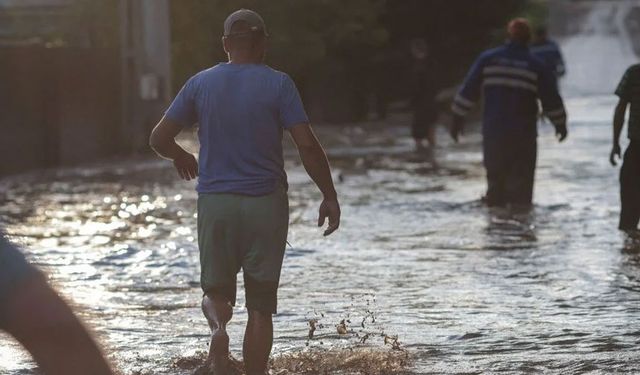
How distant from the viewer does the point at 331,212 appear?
304 inches

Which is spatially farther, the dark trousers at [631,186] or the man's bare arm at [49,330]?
the dark trousers at [631,186]

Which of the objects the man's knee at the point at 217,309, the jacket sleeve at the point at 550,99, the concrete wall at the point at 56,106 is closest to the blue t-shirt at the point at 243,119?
the man's knee at the point at 217,309

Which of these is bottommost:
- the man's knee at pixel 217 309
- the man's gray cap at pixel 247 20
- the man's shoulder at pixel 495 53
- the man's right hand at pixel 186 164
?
the man's knee at pixel 217 309

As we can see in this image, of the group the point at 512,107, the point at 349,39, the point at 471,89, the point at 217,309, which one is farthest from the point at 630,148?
the point at 349,39

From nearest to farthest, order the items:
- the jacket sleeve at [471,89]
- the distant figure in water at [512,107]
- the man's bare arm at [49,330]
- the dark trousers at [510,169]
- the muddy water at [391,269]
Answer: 1. the man's bare arm at [49,330]
2. the muddy water at [391,269]
3. the distant figure in water at [512,107]
4. the jacket sleeve at [471,89]
5. the dark trousers at [510,169]

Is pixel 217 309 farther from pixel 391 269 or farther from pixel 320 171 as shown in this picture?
pixel 391 269

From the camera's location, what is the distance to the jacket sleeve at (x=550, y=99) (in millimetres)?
15906

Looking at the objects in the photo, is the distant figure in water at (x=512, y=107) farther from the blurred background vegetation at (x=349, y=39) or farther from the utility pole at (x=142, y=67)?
the blurred background vegetation at (x=349, y=39)

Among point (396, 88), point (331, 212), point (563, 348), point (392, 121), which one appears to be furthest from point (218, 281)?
point (396, 88)

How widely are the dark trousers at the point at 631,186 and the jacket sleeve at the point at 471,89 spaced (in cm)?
226

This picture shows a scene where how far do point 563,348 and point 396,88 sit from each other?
103 feet

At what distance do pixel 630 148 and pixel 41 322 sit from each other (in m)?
9.26

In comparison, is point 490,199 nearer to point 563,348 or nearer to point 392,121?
point 563,348

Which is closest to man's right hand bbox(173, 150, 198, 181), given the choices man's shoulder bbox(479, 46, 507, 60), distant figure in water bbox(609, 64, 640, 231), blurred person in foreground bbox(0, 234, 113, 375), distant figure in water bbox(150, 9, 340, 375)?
distant figure in water bbox(150, 9, 340, 375)
